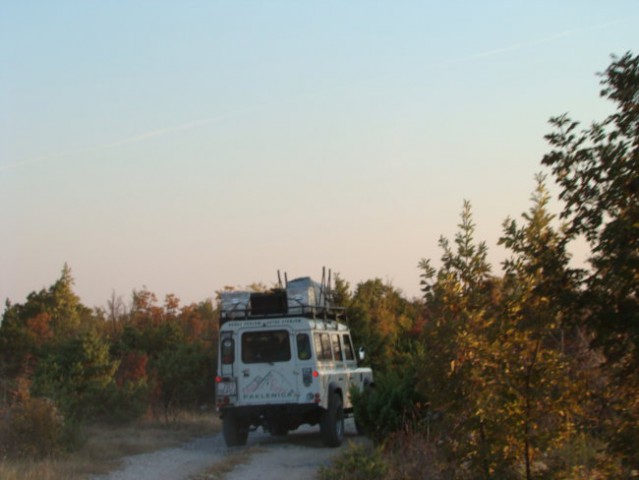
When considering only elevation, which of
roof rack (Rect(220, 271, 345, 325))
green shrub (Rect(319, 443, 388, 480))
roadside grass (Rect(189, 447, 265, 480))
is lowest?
green shrub (Rect(319, 443, 388, 480))

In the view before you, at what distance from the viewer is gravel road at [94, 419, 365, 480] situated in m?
13.0

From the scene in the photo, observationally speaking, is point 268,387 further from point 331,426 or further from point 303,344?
point 331,426

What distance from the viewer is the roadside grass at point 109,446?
41.1ft

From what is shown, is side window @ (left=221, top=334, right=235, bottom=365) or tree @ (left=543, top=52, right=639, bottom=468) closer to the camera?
tree @ (left=543, top=52, right=639, bottom=468)

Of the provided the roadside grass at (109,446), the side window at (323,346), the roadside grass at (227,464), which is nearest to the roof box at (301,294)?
the side window at (323,346)

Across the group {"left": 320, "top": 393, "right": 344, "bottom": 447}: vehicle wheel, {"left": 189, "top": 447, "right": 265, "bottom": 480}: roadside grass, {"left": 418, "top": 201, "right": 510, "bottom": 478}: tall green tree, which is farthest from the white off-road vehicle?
{"left": 418, "top": 201, "right": 510, "bottom": 478}: tall green tree

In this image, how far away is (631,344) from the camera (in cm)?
485

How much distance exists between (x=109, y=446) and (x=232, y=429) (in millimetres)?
2371

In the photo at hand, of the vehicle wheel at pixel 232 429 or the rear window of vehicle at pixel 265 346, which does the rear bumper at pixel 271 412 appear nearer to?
the vehicle wheel at pixel 232 429

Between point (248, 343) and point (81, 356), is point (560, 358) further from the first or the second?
point (81, 356)

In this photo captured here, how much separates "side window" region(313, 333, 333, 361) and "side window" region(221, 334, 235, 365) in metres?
1.62

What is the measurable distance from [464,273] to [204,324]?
3434cm

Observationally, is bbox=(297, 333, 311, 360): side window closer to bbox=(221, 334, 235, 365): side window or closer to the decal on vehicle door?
the decal on vehicle door

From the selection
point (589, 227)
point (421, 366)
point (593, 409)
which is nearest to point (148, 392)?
point (421, 366)
